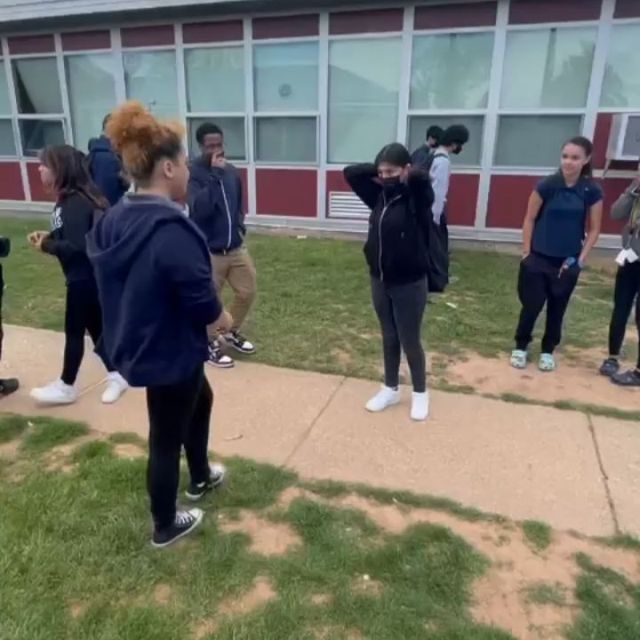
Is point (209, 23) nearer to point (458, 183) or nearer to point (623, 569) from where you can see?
point (458, 183)

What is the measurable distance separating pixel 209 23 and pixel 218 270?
19.4 ft

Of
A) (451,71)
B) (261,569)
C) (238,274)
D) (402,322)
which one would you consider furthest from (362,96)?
(261,569)

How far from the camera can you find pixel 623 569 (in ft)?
7.54

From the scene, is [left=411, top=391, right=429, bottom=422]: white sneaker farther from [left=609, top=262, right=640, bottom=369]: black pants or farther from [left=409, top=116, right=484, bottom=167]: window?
[left=409, top=116, right=484, bottom=167]: window

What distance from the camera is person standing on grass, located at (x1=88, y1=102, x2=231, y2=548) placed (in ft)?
6.30

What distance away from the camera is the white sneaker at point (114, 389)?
3.69 meters

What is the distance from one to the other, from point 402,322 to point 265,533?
1407 mm

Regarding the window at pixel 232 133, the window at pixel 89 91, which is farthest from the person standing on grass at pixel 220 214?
the window at pixel 89 91

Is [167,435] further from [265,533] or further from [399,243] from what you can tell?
[399,243]

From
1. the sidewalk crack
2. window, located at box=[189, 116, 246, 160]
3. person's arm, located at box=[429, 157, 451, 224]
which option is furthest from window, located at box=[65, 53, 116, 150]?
the sidewalk crack

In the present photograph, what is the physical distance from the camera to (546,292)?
410 centimetres

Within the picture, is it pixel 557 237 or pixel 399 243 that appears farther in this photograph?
pixel 557 237

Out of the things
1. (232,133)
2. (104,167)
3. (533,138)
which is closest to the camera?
(104,167)

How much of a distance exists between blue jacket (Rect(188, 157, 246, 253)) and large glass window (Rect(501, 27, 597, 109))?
5.02 meters
